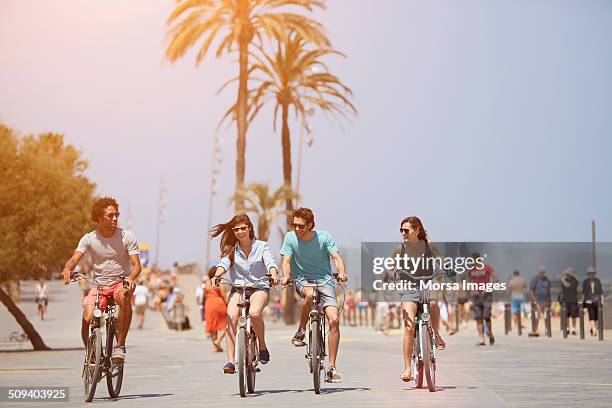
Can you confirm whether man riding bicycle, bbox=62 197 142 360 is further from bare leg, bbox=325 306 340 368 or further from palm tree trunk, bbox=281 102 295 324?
palm tree trunk, bbox=281 102 295 324

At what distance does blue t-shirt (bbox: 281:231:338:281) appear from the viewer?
1395 centimetres

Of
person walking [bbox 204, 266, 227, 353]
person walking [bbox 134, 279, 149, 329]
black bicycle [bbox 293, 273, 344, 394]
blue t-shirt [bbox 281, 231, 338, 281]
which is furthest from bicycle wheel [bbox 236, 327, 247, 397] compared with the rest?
person walking [bbox 134, 279, 149, 329]

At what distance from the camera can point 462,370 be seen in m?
18.6

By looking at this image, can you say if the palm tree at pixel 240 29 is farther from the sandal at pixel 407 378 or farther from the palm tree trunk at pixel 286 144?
the sandal at pixel 407 378

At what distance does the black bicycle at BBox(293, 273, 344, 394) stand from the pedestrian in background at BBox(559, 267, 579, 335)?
1923 centimetres

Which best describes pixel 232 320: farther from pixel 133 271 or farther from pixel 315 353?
pixel 133 271

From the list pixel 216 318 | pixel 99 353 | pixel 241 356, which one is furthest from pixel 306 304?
pixel 216 318

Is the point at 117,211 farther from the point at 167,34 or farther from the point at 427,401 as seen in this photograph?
the point at 167,34

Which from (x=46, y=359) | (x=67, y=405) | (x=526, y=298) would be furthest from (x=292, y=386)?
(x=526, y=298)

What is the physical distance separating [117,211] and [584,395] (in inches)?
184

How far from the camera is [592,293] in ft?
106

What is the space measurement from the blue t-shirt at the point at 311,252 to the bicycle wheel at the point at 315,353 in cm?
50

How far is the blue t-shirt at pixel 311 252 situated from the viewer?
13.9m

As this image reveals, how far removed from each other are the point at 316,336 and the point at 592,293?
19.7 m
